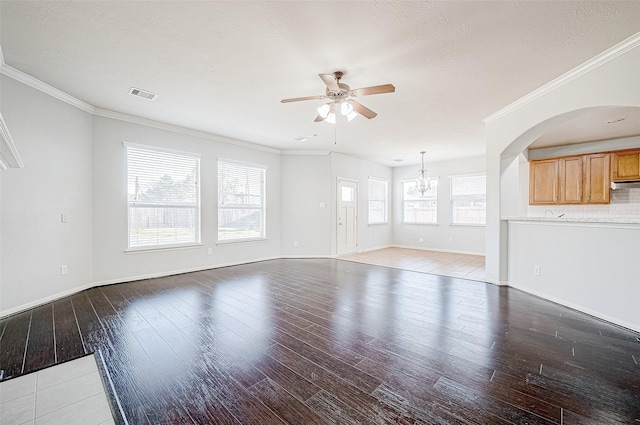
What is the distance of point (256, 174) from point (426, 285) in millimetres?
4426

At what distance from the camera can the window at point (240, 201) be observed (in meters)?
5.70

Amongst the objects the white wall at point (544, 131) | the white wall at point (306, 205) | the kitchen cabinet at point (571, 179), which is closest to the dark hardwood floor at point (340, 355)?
the white wall at point (544, 131)

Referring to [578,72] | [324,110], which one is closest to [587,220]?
[578,72]

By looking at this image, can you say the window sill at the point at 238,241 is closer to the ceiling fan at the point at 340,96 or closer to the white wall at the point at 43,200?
the white wall at the point at 43,200

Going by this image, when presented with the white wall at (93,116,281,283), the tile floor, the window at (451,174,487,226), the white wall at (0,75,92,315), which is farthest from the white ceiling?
the window at (451,174,487,226)

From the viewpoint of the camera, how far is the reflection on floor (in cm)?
518

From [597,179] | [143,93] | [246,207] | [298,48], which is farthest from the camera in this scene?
[246,207]

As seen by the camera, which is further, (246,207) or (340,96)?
(246,207)

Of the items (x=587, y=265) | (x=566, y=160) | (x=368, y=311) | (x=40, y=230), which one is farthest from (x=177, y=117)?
(x=566, y=160)

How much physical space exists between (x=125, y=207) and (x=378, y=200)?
678 cm

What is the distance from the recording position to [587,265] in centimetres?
314

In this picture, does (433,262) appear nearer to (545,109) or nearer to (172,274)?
(545,109)

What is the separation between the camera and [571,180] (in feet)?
18.3

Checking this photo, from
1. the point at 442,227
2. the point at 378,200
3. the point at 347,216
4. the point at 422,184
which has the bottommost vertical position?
the point at 442,227
